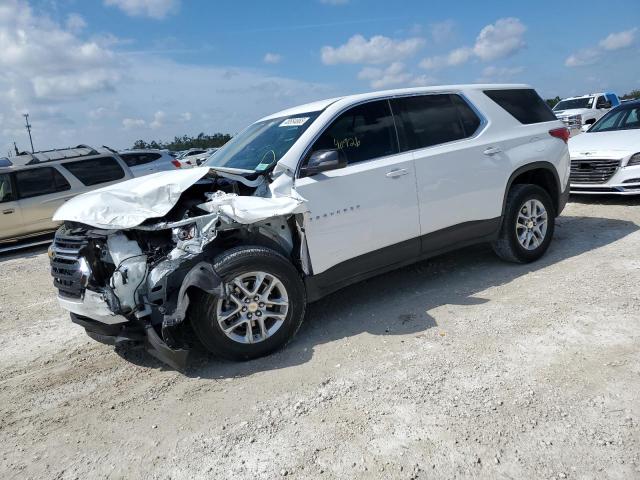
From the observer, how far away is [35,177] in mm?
9984

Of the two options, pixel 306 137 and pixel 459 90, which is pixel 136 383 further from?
pixel 459 90

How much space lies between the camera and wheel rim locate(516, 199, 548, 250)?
212 inches

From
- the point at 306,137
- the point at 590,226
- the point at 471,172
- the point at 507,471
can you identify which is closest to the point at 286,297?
the point at 306,137

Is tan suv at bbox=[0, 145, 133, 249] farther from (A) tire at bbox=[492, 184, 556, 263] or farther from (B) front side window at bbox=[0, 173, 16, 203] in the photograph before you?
(A) tire at bbox=[492, 184, 556, 263]

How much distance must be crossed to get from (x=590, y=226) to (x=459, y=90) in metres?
3.12

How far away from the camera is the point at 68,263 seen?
3.75 m

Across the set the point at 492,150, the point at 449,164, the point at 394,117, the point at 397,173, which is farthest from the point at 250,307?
the point at 492,150

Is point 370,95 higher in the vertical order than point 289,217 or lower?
higher

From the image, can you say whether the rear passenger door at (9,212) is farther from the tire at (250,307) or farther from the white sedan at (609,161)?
the white sedan at (609,161)

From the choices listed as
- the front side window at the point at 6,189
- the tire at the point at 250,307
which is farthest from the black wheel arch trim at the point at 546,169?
the front side window at the point at 6,189

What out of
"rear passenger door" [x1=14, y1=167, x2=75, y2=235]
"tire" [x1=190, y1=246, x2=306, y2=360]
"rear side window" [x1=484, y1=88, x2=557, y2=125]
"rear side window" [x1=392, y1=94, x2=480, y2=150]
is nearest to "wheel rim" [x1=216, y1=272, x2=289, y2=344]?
"tire" [x1=190, y1=246, x2=306, y2=360]

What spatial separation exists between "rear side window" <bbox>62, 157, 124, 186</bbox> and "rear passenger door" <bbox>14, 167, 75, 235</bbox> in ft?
0.97

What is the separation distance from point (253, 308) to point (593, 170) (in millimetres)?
6616

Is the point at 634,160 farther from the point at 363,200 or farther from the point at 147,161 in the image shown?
the point at 147,161
